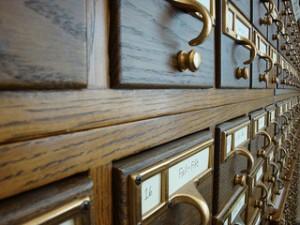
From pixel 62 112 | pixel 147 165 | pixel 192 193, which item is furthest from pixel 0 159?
pixel 192 193

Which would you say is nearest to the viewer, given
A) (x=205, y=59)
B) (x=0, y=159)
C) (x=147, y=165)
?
(x=0, y=159)

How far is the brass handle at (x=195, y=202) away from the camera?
33 centimetres

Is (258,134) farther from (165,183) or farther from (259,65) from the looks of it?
(165,183)

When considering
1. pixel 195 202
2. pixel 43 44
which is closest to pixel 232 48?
pixel 195 202

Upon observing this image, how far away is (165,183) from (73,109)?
6.5 inches

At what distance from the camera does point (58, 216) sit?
0.63 ft

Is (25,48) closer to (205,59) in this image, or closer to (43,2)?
(43,2)

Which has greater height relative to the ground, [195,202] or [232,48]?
[232,48]

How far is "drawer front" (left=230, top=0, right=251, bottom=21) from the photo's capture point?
56 cm

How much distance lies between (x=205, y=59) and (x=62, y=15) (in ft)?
0.85

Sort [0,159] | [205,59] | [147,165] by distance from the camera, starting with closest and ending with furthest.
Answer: [0,159] < [147,165] < [205,59]

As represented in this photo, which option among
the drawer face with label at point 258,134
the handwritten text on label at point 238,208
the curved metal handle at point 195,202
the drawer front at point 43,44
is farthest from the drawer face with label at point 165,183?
the drawer face with label at point 258,134

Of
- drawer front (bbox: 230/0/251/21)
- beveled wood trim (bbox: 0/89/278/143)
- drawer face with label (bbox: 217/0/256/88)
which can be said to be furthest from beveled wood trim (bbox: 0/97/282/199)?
drawer front (bbox: 230/0/251/21)

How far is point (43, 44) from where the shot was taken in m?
0.17
